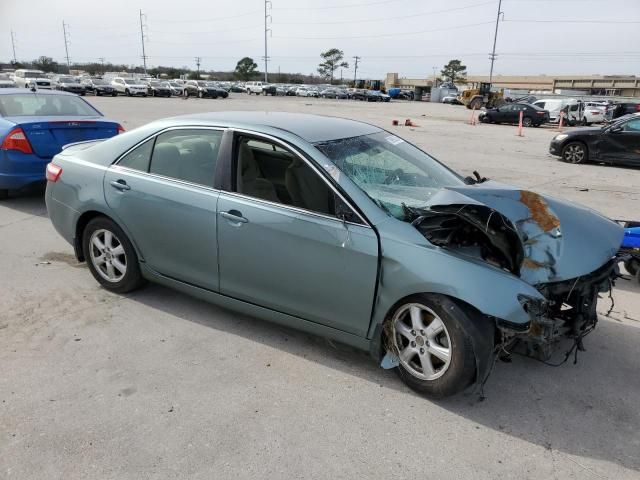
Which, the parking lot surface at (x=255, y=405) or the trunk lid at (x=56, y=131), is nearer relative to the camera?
the parking lot surface at (x=255, y=405)

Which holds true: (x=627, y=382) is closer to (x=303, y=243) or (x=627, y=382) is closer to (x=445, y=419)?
(x=445, y=419)

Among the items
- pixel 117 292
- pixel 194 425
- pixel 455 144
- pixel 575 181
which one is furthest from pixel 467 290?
pixel 455 144

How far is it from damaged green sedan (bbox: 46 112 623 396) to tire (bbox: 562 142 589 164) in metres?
11.3

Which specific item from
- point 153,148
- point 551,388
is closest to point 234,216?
point 153,148

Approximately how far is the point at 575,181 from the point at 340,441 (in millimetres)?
10131

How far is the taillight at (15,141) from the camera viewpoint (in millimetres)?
6891

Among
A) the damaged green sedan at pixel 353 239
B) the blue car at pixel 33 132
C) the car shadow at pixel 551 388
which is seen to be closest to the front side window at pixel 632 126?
the car shadow at pixel 551 388

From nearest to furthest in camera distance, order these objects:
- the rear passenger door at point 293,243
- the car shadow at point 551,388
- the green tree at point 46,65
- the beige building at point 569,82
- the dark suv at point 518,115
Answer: the car shadow at point 551,388, the rear passenger door at point 293,243, the dark suv at point 518,115, the beige building at point 569,82, the green tree at point 46,65

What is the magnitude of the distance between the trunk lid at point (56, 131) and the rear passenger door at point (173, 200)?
11.5 ft

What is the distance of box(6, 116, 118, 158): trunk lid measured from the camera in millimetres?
7004

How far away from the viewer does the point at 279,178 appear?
3.73 metres

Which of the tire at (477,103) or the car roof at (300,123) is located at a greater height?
the car roof at (300,123)

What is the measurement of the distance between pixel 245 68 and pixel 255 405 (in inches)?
4819

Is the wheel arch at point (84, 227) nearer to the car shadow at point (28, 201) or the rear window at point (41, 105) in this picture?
the car shadow at point (28, 201)
